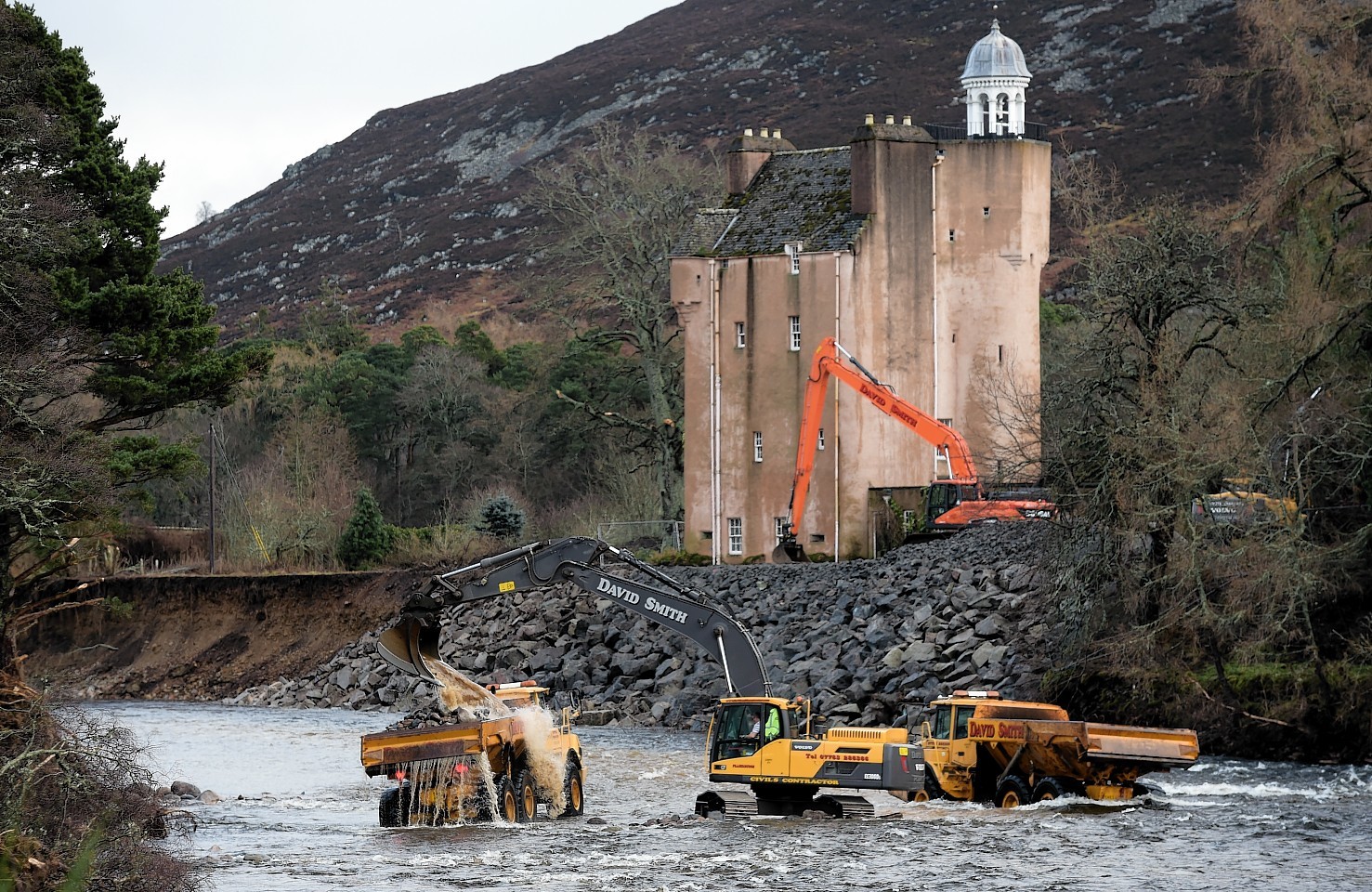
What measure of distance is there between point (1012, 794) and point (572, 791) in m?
6.77

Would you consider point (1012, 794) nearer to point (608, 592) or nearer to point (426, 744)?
point (608, 592)

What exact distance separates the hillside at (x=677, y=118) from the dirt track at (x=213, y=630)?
55168mm

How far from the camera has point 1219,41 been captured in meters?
131

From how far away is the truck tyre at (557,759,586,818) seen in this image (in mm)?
29828

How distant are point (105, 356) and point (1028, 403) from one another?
23.3 metres

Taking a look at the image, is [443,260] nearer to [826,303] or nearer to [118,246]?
[826,303]

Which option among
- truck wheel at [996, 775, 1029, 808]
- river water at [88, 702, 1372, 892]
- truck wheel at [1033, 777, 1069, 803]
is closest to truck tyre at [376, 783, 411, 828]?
river water at [88, 702, 1372, 892]

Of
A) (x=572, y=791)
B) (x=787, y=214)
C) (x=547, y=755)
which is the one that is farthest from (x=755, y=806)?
(x=787, y=214)

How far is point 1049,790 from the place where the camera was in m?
30.7

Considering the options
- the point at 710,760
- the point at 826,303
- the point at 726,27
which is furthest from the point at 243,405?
the point at 726,27

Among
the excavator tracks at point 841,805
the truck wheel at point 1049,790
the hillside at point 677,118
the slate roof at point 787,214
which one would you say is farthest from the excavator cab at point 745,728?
the hillside at point 677,118

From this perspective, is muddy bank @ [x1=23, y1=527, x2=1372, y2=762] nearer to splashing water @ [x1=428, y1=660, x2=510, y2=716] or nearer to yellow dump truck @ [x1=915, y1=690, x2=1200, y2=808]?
splashing water @ [x1=428, y1=660, x2=510, y2=716]

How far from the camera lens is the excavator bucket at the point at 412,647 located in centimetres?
2884

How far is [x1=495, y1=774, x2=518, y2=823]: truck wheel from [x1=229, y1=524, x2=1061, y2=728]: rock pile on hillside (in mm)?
13768
